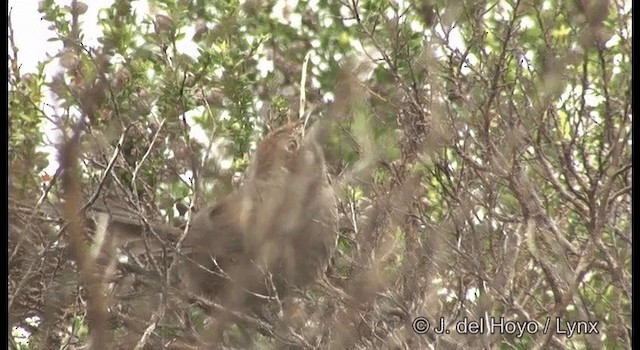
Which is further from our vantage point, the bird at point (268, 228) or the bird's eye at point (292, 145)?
the bird's eye at point (292, 145)

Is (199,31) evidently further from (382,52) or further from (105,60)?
(382,52)

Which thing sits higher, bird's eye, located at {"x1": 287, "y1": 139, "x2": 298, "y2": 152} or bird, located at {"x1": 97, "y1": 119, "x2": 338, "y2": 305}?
bird's eye, located at {"x1": 287, "y1": 139, "x2": 298, "y2": 152}

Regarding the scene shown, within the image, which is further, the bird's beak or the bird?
the bird's beak

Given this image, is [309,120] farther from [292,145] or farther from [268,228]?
[268,228]

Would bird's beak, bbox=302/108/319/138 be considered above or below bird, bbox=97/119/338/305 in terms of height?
above

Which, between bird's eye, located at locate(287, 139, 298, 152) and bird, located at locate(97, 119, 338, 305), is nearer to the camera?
bird, located at locate(97, 119, 338, 305)

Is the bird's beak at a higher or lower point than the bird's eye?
higher

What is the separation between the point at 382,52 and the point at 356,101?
8.4 inches

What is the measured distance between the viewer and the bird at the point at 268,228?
5.89ft

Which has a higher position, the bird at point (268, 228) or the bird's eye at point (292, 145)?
the bird's eye at point (292, 145)

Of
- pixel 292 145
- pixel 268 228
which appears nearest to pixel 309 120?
pixel 292 145

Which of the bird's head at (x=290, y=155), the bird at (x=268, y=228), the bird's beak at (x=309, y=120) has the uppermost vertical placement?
the bird's beak at (x=309, y=120)

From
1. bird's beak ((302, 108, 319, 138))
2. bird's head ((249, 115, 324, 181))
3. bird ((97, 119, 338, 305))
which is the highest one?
bird's beak ((302, 108, 319, 138))

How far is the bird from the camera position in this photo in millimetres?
1796
